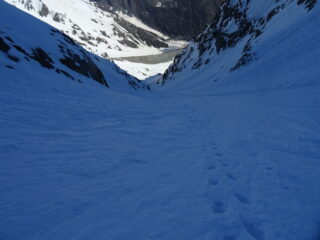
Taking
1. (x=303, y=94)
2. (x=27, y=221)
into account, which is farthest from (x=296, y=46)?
(x=27, y=221)

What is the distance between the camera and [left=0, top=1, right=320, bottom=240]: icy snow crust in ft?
8.71

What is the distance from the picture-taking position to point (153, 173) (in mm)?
4320

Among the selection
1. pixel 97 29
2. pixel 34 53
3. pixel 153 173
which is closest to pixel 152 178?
pixel 153 173

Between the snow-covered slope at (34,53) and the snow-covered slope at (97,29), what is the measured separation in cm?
7865

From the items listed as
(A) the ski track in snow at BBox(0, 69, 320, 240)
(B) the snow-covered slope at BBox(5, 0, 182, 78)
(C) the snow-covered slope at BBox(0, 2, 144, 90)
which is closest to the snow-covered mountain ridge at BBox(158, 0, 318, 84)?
(A) the ski track in snow at BBox(0, 69, 320, 240)

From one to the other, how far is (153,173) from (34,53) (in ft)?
43.1

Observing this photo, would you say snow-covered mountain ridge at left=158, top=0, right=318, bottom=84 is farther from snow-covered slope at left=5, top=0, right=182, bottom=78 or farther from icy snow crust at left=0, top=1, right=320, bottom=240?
snow-covered slope at left=5, top=0, right=182, bottom=78

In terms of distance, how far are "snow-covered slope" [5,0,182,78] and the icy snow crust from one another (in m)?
91.7

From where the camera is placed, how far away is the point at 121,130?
24.2 feet

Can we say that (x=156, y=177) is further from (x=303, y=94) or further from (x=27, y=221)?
(x=303, y=94)

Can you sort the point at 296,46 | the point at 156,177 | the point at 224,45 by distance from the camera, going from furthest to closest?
1. the point at 224,45
2. the point at 296,46
3. the point at 156,177

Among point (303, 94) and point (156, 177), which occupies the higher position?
point (303, 94)

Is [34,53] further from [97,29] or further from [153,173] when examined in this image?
[97,29]

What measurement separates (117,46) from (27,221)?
159 metres
